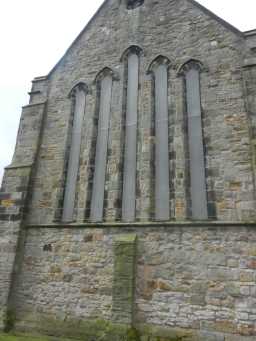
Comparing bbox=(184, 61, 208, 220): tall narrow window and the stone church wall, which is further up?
bbox=(184, 61, 208, 220): tall narrow window

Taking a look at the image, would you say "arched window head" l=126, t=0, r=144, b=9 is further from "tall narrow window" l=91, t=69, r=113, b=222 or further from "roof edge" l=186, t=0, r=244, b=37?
"tall narrow window" l=91, t=69, r=113, b=222

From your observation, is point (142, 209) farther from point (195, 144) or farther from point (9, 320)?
point (9, 320)

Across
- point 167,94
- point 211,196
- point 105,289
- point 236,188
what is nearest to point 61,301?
point 105,289

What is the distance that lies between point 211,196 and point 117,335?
12.0 ft

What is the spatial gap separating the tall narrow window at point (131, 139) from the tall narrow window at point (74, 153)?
159 centimetres

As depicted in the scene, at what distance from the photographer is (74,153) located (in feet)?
28.6

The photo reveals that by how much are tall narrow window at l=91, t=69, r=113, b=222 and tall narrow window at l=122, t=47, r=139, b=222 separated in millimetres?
655

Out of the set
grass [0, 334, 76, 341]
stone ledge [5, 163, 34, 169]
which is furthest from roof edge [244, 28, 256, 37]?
grass [0, 334, 76, 341]

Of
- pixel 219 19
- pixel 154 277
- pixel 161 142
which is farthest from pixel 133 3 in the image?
pixel 154 277

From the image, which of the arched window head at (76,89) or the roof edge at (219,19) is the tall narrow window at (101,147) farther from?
the roof edge at (219,19)

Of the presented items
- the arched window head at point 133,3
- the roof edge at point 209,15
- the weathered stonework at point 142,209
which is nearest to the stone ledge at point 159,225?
the weathered stonework at point 142,209

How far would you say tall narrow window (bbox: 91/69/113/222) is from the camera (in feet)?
25.6

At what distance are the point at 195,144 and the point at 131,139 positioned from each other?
1.85 m

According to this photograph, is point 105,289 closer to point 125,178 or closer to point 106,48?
point 125,178
